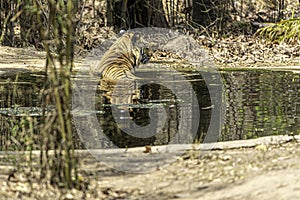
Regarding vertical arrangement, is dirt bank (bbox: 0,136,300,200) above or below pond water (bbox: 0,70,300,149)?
above

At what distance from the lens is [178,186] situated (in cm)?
569

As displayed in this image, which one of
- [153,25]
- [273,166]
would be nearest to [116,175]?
[273,166]

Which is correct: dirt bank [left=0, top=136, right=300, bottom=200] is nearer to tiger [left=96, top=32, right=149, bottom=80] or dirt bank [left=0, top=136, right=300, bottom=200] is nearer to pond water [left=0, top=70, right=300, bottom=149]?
pond water [left=0, top=70, right=300, bottom=149]

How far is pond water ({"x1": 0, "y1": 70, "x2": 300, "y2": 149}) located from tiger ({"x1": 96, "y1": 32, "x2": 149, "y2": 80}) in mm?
371

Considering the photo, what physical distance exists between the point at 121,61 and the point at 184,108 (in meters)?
3.14

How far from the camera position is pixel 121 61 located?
1316 cm

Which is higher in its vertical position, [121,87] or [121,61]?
[121,61]

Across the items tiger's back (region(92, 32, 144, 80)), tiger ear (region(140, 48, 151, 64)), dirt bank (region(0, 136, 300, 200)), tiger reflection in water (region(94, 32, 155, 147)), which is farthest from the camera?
tiger ear (region(140, 48, 151, 64))

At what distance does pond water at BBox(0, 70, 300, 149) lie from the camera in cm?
869

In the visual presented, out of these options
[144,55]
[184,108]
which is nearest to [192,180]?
[184,108]

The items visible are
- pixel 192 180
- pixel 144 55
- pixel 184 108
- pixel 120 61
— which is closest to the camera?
pixel 192 180

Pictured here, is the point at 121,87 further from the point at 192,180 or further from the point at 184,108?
the point at 192,180

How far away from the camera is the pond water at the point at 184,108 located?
869cm

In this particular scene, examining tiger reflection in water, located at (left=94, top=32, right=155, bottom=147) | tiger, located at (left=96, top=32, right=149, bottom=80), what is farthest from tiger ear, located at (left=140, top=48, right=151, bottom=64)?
tiger, located at (left=96, top=32, right=149, bottom=80)
